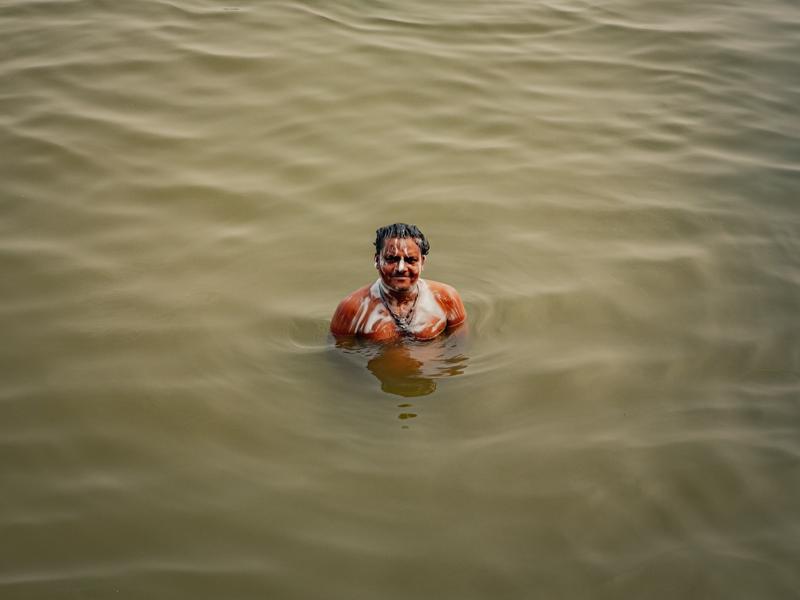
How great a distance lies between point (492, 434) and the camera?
4.88m

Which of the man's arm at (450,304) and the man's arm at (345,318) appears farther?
the man's arm at (450,304)

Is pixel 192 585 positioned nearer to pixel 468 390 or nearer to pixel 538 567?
pixel 538 567

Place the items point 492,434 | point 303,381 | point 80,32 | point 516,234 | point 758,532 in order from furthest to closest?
1. point 80,32
2. point 516,234
3. point 303,381
4. point 492,434
5. point 758,532

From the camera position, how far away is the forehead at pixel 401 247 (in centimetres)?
496

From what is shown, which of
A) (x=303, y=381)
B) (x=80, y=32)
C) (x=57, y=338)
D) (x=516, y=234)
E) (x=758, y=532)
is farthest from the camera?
(x=80, y=32)

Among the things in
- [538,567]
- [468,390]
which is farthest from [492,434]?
[538,567]

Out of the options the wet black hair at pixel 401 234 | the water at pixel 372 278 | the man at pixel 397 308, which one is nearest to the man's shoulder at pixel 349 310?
the man at pixel 397 308

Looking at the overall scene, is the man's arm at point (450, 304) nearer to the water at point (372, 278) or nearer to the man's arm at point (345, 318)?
the water at point (372, 278)

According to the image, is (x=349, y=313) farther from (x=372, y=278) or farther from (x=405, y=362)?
(x=372, y=278)

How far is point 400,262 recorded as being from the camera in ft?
16.3

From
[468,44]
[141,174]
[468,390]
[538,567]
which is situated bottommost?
[538,567]

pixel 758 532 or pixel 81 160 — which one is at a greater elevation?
pixel 81 160

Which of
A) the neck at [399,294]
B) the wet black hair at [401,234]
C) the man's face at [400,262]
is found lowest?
the neck at [399,294]

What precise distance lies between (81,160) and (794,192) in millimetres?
5568
